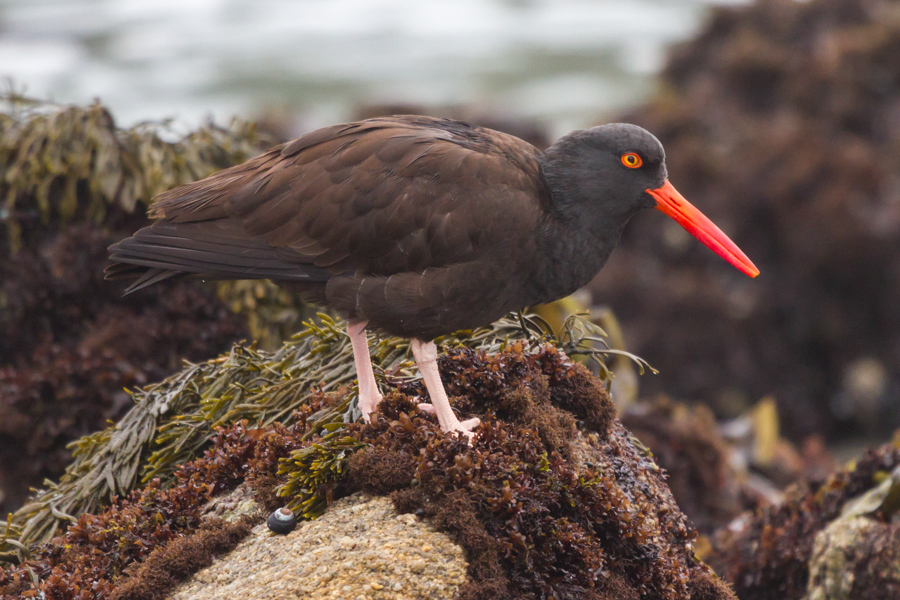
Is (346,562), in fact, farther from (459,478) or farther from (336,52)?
(336,52)

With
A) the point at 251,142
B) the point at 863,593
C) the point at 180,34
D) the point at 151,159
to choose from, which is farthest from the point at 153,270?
the point at 180,34

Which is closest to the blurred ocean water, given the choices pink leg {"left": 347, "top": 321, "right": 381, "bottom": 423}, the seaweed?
the seaweed

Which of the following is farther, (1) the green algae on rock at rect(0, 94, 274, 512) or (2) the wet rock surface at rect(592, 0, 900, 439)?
(2) the wet rock surface at rect(592, 0, 900, 439)

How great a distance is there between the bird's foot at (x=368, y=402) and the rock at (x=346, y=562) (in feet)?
1.45

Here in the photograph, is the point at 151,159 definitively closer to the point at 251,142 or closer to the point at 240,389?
the point at 251,142

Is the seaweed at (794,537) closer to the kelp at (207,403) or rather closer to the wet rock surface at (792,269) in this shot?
the kelp at (207,403)

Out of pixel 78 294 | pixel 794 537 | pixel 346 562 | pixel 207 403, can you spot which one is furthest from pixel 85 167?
pixel 794 537

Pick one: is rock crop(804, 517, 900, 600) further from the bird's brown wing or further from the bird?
the bird's brown wing

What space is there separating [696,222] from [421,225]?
1196 millimetres

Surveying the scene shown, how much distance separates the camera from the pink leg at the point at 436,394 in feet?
Answer: 10.2

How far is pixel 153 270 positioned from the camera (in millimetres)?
3568

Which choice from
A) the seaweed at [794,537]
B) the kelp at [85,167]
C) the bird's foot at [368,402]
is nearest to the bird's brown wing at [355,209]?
the bird's foot at [368,402]

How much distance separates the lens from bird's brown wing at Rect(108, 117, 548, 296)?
324 centimetres

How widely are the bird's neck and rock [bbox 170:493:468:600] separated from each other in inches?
42.3
